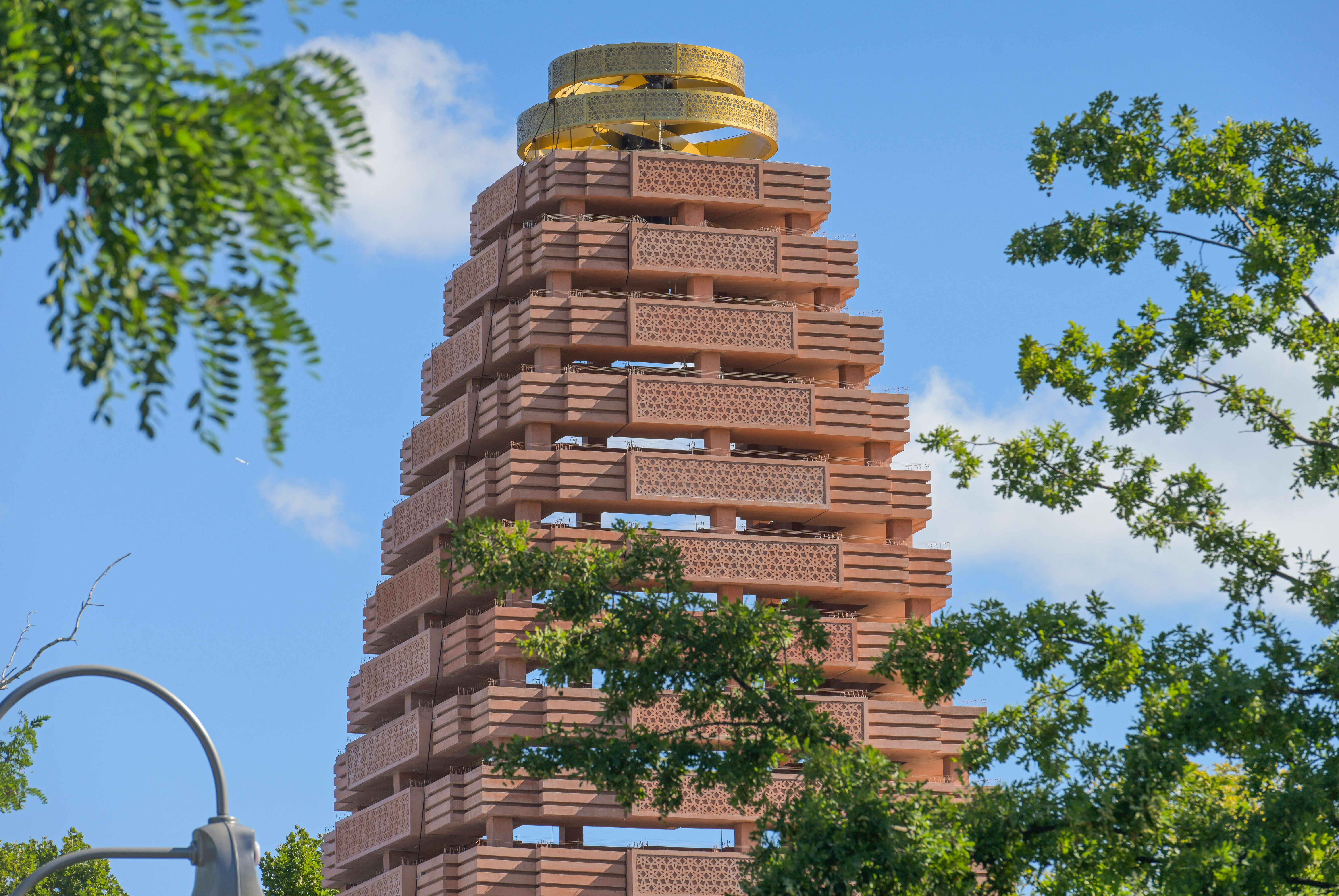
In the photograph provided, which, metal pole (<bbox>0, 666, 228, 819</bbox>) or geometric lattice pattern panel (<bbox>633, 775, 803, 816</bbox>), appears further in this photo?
geometric lattice pattern panel (<bbox>633, 775, 803, 816</bbox>)

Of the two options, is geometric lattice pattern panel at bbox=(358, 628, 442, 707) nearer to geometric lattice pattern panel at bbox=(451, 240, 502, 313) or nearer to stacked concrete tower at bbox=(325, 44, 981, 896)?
stacked concrete tower at bbox=(325, 44, 981, 896)

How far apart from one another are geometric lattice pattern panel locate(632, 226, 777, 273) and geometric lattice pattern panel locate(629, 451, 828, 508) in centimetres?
520

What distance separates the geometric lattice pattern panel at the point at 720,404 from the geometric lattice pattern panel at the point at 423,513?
5673mm

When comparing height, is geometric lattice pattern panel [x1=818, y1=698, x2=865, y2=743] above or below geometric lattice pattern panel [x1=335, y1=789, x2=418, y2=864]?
above

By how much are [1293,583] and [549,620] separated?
26.4ft

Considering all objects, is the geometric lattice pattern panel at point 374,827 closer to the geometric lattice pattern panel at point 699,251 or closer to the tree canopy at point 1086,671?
the geometric lattice pattern panel at point 699,251

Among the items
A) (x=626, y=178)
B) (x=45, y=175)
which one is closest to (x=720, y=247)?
(x=626, y=178)

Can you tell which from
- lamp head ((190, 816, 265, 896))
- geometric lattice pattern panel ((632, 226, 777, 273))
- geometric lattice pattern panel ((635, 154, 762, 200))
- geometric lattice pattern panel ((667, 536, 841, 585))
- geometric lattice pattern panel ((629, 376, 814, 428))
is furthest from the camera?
geometric lattice pattern panel ((635, 154, 762, 200))

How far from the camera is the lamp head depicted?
12.9 meters

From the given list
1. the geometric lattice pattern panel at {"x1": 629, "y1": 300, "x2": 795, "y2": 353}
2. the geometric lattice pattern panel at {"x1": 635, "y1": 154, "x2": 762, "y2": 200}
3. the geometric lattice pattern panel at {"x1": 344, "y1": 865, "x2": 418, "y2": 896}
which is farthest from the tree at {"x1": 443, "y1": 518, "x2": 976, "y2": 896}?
the geometric lattice pattern panel at {"x1": 635, "y1": 154, "x2": 762, "y2": 200}

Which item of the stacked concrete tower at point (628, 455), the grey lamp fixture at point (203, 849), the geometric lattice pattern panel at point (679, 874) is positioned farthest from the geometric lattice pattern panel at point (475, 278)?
the grey lamp fixture at point (203, 849)

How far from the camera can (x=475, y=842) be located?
155 feet

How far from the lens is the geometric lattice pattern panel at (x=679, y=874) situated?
42125mm

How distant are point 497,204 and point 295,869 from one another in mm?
20208
